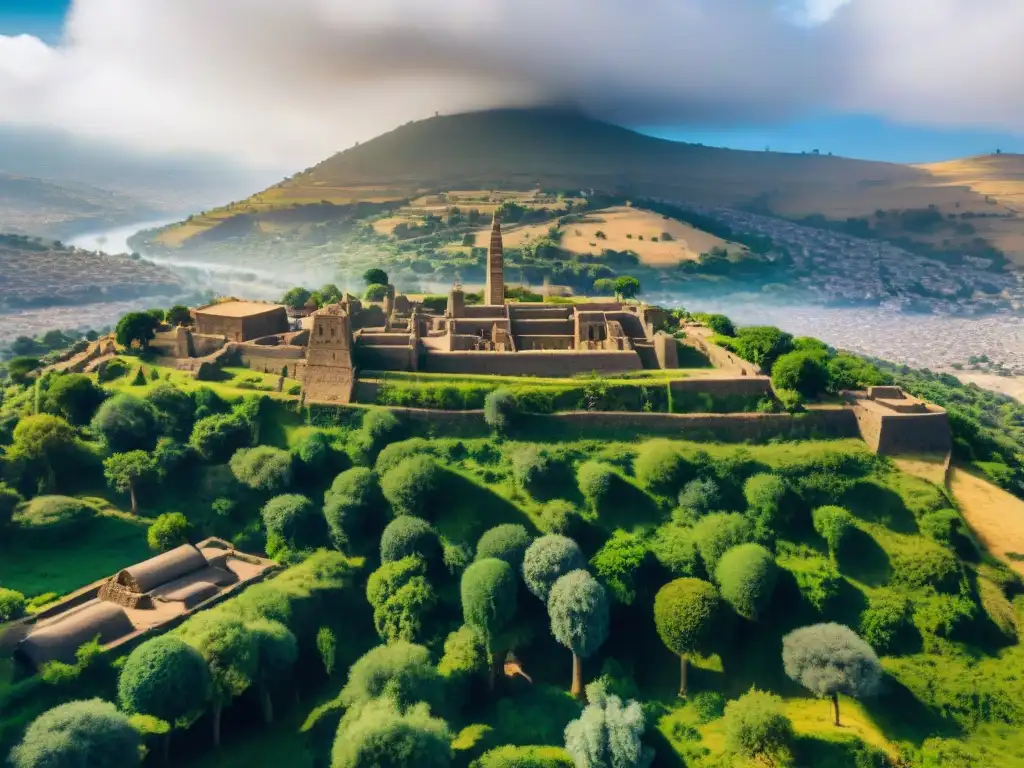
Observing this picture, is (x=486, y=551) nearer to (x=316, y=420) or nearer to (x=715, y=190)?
(x=316, y=420)

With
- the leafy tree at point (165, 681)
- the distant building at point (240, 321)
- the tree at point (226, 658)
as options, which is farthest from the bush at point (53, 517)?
the distant building at point (240, 321)

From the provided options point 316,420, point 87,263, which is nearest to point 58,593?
point 316,420

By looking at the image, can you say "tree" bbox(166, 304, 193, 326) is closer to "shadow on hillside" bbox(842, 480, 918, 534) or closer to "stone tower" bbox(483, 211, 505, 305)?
"stone tower" bbox(483, 211, 505, 305)

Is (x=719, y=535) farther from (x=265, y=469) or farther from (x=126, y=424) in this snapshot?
(x=126, y=424)

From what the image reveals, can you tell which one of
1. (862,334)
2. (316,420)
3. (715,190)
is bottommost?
(862,334)

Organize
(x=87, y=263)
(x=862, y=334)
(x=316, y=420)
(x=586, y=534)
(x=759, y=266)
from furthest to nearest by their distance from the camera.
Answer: (x=759, y=266) < (x=87, y=263) < (x=862, y=334) < (x=316, y=420) < (x=586, y=534)

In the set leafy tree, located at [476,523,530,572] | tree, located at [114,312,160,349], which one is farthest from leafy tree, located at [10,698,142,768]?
tree, located at [114,312,160,349]

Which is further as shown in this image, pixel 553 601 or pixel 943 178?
pixel 943 178

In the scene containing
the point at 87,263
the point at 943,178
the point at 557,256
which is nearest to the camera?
the point at 557,256

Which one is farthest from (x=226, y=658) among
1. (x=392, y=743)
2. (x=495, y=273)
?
(x=495, y=273)
